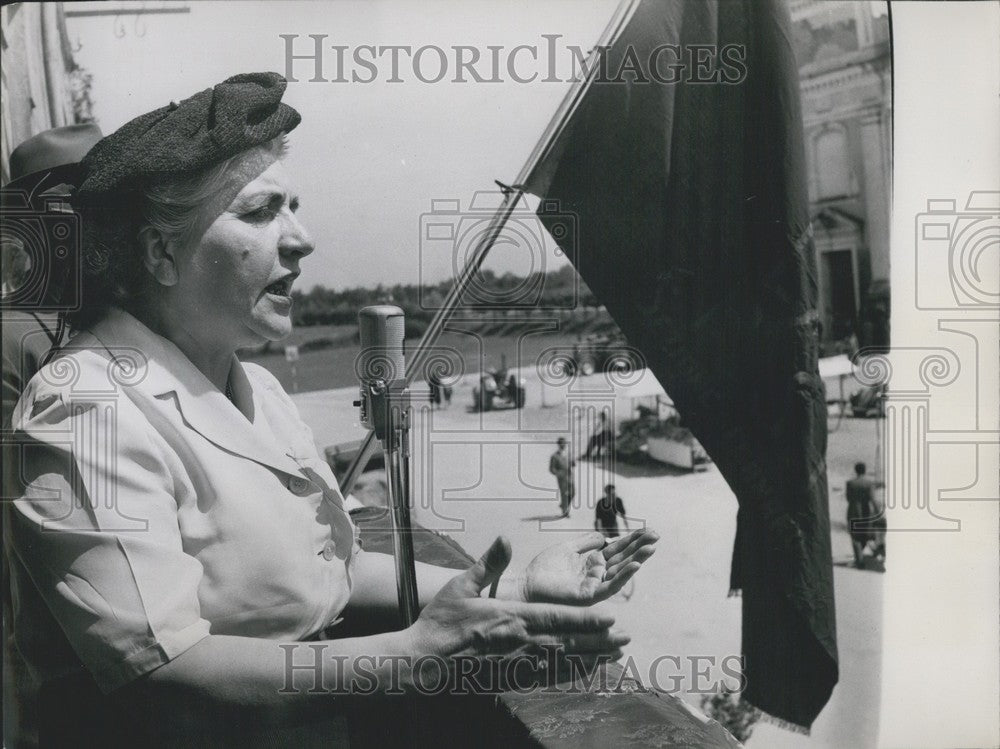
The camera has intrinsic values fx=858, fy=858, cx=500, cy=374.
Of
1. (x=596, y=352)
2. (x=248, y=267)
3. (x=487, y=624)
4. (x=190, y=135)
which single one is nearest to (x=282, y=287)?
(x=248, y=267)

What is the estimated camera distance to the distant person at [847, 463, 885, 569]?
6.45 feet

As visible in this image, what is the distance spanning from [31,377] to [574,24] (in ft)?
4.67

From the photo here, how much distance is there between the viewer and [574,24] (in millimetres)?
1900

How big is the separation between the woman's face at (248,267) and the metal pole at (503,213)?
30cm

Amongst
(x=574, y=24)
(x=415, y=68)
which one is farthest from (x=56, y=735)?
(x=574, y=24)

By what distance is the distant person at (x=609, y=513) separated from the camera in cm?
192

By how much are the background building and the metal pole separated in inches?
16.5

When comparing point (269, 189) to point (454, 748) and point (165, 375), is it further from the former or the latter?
point (454, 748)

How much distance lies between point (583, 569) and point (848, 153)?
43.6 inches

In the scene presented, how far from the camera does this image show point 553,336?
1.89 meters

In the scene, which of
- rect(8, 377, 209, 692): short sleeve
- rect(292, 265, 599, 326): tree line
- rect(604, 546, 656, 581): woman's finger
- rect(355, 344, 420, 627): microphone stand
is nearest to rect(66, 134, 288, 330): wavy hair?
rect(8, 377, 209, 692): short sleeve

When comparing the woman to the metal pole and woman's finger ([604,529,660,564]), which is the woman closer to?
woman's finger ([604,529,660,564])

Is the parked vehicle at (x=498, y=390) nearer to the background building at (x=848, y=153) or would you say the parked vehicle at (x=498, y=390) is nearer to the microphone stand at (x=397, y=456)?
the microphone stand at (x=397, y=456)

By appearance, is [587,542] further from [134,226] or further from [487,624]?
[134,226]
